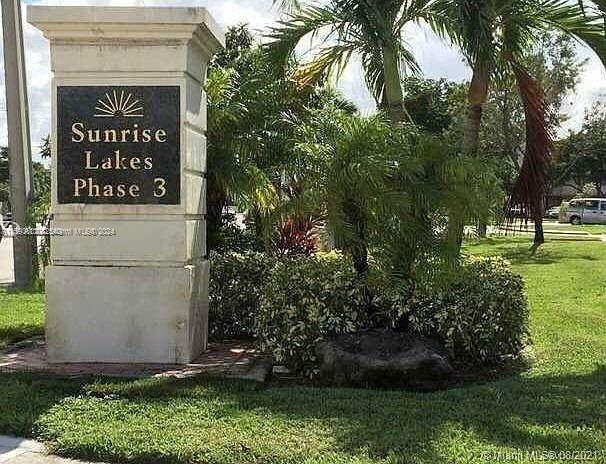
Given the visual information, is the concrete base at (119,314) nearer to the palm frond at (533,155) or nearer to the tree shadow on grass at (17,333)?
the tree shadow on grass at (17,333)

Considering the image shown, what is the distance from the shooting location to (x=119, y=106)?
6676mm

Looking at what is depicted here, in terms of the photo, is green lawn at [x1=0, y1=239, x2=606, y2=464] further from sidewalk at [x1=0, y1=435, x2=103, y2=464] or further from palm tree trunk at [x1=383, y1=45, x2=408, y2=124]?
palm tree trunk at [x1=383, y1=45, x2=408, y2=124]

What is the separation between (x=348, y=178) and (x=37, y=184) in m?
9.96

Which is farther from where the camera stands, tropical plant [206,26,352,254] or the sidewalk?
tropical plant [206,26,352,254]

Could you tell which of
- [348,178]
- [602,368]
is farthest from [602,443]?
[348,178]

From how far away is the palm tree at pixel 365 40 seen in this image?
22.7 ft

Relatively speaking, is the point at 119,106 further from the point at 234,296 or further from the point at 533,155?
the point at 533,155

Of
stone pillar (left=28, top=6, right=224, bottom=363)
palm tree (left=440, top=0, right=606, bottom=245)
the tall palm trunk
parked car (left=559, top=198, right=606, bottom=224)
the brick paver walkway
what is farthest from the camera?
parked car (left=559, top=198, right=606, bottom=224)

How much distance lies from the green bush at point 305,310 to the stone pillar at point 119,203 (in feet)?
2.38

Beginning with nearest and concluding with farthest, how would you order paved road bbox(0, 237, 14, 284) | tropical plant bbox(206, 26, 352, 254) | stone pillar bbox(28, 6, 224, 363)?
stone pillar bbox(28, 6, 224, 363) < tropical plant bbox(206, 26, 352, 254) < paved road bbox(0, 237, 14, 284)

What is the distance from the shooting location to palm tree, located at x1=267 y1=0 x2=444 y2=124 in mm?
6930

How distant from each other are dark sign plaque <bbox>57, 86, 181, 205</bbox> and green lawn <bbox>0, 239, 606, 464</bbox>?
5.58ft

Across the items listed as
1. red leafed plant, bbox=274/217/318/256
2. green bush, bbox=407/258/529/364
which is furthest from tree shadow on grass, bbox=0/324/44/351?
green bush, bbox=407/258/529/364

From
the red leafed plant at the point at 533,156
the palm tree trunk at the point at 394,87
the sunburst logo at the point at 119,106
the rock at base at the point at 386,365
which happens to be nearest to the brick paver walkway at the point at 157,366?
the rock at base at the point at 386,365
